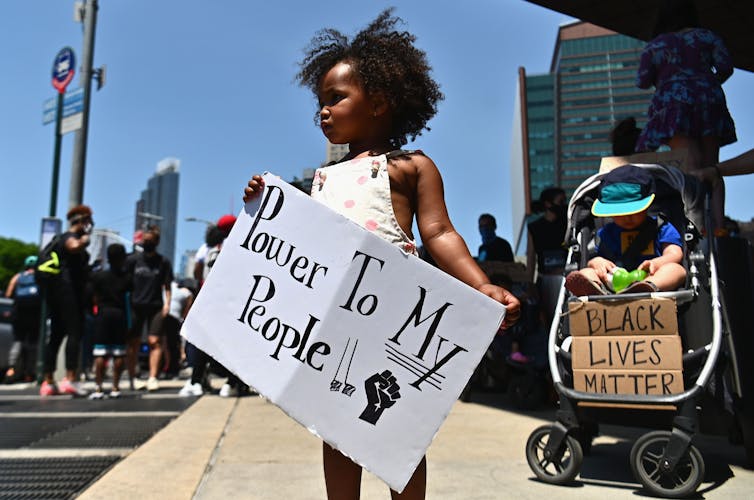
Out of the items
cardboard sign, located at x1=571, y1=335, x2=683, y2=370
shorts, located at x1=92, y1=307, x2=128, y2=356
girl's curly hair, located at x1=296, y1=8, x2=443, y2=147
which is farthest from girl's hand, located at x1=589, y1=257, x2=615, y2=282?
shorts, located at x1=92, y1=307, x2=128, y2=356

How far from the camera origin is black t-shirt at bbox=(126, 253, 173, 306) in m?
7.36

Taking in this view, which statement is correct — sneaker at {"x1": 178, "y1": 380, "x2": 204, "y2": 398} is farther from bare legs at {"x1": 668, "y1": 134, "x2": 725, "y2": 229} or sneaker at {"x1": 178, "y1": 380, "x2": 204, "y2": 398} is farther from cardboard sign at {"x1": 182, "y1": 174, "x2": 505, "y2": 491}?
cardboard sign at {"x1": 182, "y1": 174, "x2": 505, "y2": 491}

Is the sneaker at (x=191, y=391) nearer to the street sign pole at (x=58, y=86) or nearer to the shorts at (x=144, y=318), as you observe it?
the shorts at (x=144, y=318)

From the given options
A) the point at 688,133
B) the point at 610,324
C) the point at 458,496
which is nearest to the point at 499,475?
the point at 458,496

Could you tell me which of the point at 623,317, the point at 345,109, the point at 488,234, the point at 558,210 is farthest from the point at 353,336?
the point at 488,234

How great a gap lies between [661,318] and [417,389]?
1.76 m

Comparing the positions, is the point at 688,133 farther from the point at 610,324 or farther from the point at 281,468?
the point at 281,468

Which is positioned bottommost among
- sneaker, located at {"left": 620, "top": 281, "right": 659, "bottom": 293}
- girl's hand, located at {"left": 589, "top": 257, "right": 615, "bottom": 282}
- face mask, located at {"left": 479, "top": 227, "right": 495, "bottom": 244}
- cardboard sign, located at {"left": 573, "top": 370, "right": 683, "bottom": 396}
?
cardboard sign, located at {"left": 573, "top": 370, "right": 683, "bottom": 396}

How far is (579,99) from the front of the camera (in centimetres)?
14338

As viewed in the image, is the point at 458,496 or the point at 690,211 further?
the point at 690,211

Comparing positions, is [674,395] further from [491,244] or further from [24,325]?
[24,325]

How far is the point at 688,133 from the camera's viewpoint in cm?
398

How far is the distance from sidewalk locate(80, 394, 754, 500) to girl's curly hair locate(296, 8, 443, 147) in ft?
4.88

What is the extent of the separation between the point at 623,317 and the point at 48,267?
5.80 metres
